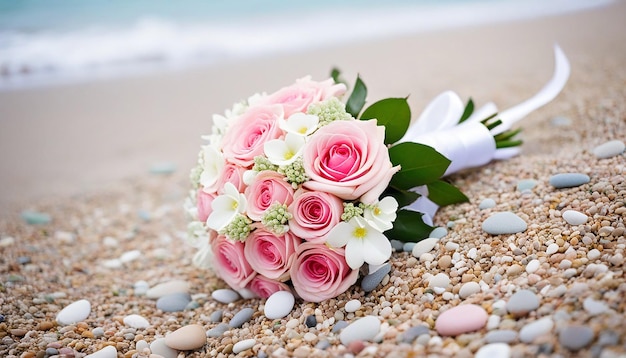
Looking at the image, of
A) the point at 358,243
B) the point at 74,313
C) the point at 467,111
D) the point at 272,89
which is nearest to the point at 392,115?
the point at 358,243

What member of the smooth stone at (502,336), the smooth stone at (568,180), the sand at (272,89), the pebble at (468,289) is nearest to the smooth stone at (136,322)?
the sand at (272,89)

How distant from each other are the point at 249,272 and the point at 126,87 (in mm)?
4648

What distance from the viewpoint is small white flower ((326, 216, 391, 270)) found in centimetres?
196

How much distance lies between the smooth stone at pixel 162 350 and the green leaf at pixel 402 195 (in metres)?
1.03

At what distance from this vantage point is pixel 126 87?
6.27 meters

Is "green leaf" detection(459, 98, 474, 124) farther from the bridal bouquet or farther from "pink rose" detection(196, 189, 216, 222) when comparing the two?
"pink rose" detection(196, 189, 216, 222)

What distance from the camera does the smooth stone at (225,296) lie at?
7.97 feet

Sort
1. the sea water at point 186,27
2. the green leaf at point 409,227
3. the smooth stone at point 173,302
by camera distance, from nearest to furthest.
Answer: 1. the green leaf at point 409,227
2. the smooth stone at point 173,302
3. the sea water at point 186,27

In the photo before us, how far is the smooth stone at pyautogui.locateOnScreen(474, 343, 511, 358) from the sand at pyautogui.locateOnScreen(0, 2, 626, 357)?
0.09 feet

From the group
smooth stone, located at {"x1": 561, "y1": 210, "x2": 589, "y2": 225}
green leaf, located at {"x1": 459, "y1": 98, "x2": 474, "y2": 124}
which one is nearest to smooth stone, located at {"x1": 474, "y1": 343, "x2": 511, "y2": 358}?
smooth stone, located at {"x1": 561, "y1": 210, "x2": 589, "y2": 225}

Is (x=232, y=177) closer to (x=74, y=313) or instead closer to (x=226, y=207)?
(x=226, y=207)

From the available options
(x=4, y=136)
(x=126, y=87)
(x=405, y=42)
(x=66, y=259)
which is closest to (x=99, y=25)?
(x=126, y=87)

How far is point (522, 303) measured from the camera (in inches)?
67.0

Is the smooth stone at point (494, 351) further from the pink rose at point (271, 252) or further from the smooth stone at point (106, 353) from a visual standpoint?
the smooth stone at point (106, 353)
